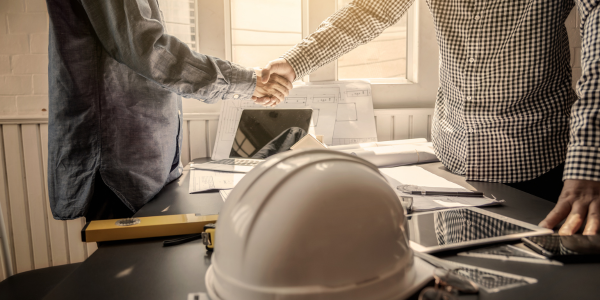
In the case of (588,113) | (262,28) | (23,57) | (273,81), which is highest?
(262,28)

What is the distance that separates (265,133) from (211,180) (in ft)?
1.53

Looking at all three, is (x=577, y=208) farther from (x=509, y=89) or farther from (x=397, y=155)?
(x=397, y=155)

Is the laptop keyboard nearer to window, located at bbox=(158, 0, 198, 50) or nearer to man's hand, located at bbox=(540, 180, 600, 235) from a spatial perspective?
window, located at bbox=(158, 0, 198, 50)

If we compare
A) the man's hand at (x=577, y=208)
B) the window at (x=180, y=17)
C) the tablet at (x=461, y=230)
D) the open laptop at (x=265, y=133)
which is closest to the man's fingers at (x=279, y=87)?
the open laptop at (x=265, y=133)

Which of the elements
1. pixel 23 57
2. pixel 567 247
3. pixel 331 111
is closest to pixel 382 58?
pixel 331 111

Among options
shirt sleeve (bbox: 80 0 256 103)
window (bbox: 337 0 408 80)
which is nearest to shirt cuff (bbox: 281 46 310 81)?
shirt sleeve (bbox: 80 0 256 103)

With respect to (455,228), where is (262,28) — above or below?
above

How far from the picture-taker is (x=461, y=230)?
0.57 m

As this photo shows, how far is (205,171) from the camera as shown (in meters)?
1.21

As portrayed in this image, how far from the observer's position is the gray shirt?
895 mm

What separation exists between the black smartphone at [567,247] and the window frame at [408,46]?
1.36 metres

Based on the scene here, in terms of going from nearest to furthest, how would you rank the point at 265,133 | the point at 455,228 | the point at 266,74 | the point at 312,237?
the point at 312,237, the point at 455,228, the point at 266,74, the point at 265,133

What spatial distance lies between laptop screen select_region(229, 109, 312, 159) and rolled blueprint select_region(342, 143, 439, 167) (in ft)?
1.02

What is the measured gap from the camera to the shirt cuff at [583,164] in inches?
24.4
